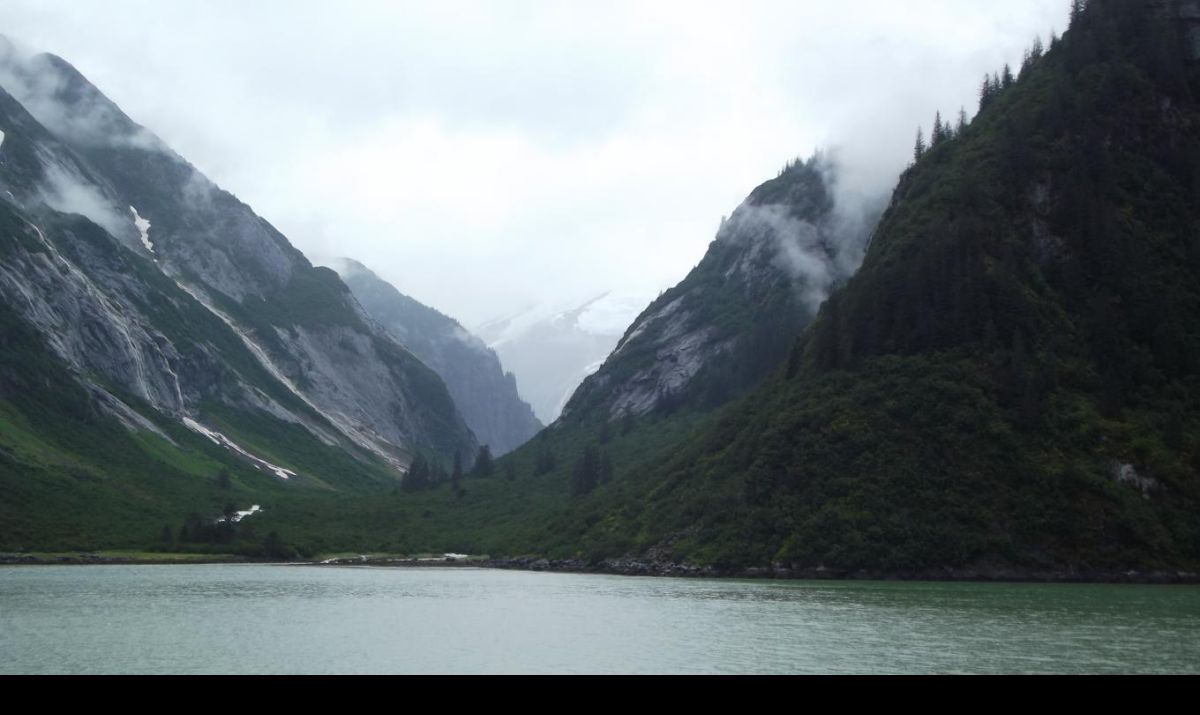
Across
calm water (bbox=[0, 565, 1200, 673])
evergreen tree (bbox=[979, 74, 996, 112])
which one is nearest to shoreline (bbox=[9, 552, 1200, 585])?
calm water (bbox=[0, 565, 1200, 673])

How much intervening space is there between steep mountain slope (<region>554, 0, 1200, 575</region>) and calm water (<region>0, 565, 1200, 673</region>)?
10.6m

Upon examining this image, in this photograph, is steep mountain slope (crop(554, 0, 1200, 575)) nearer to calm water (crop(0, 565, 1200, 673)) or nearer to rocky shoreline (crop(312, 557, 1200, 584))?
rocky shoreline (crop(312, 557, 1200, 584))

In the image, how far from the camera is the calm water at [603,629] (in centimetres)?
4922

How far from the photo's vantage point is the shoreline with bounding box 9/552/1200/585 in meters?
102

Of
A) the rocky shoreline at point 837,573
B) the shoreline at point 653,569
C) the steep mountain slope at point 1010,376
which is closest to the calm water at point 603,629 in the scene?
the rocky shoreline at point 837,573

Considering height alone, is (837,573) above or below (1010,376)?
below

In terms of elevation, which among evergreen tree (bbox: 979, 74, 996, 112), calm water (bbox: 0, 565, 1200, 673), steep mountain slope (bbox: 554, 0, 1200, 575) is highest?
evergreen tree (bbox: 979, 74, 996, 112)

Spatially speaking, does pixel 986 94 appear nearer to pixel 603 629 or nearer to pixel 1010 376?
pixel 1010 376

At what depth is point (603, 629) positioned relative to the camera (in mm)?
65812

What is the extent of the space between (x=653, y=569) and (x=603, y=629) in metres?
68.5

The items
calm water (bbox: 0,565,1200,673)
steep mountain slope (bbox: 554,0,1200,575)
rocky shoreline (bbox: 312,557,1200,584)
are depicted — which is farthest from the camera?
steep mountain slope (bbox: 554,0,1200,575)

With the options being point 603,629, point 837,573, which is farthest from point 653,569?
point 603,629
